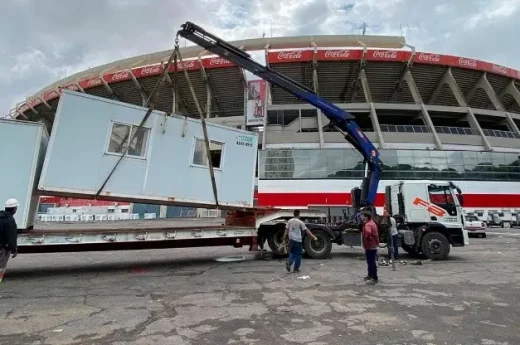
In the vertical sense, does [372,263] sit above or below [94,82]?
below

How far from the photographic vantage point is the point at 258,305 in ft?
Answer: 18.0

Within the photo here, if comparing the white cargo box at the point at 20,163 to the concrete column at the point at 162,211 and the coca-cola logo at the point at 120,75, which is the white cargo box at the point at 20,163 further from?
the concrete column at the point at 162,211

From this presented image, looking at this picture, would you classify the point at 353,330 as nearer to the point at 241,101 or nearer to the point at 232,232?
the point at 232,232

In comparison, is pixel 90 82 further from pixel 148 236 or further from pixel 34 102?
pixel 148 236

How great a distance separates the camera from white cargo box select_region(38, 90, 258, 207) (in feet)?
25.3

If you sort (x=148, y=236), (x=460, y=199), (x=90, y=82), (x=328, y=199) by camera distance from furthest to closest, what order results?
1. (x=90, y=82)
2. (x=328, y=199)
3. (x=460, y=199)
4. (x=148, y=236)

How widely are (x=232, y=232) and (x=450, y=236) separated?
7.29 meters

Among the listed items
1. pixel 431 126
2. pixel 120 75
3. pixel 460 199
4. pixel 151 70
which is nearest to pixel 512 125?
pixel 431 126

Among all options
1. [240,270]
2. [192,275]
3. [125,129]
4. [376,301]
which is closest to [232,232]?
[240,270]

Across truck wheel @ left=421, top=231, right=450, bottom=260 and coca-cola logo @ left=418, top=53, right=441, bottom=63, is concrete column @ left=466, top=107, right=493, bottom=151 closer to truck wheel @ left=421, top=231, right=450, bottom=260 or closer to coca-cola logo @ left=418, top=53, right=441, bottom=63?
coca-cola logo @ left=418, top=53, right=441, bottom=63

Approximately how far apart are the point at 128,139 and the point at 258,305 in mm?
5335

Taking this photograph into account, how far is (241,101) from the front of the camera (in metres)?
41.5

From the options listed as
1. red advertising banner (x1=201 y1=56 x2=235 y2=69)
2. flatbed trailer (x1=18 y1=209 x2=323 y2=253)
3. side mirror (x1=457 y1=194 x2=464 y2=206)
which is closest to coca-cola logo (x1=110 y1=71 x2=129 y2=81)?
red advertising banner (x1=201 y1=56 x2=235 y2=69)

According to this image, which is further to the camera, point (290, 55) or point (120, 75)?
point (120, 75)
